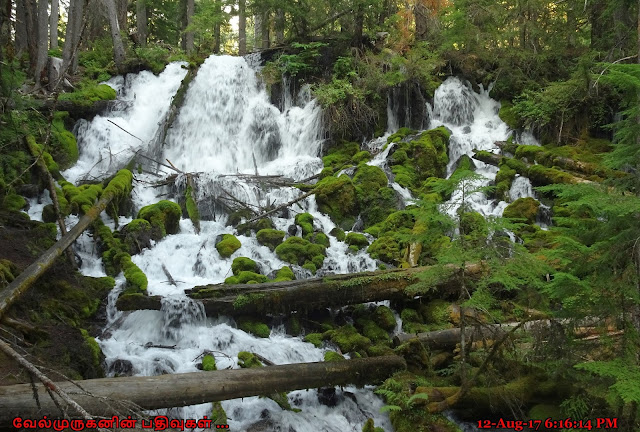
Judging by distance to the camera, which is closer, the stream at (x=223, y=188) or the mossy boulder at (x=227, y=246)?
the stream at (x=223, y=188)

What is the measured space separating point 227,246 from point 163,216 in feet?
6.59

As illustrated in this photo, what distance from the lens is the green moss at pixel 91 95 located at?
15312 mm

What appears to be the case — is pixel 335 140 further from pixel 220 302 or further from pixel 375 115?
pixel 220 302

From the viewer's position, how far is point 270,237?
36.1 feet

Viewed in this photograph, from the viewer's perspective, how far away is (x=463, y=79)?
18.3 metres

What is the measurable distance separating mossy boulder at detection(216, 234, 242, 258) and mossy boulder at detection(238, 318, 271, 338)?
111 inches

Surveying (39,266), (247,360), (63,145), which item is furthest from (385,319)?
(63,145)

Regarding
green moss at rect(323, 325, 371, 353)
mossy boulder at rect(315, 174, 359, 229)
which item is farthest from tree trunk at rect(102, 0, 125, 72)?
green moss at rect(323, 325, 371, 353)

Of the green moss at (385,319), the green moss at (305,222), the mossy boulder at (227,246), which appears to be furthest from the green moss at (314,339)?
the green moss at (305,222)

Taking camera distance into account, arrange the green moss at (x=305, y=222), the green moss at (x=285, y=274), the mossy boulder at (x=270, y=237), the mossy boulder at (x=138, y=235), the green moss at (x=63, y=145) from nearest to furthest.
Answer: the green moss at (x=285, y=274)
the mossy boulder at (x=138, y=235)
the mossy boulder at (x=270, y=237)
the green moss at (x=305, y=222)
the green moss at (x=63, y=145)

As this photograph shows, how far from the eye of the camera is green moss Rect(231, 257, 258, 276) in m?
9.62

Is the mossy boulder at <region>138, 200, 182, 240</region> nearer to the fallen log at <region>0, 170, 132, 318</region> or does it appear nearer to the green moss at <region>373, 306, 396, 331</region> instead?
the fallen log at <region>0, 170, 132, 318</region>

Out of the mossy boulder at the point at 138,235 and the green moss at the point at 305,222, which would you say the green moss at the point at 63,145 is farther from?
the green moss at the point at 305,222

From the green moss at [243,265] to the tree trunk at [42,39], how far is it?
9.43 m
